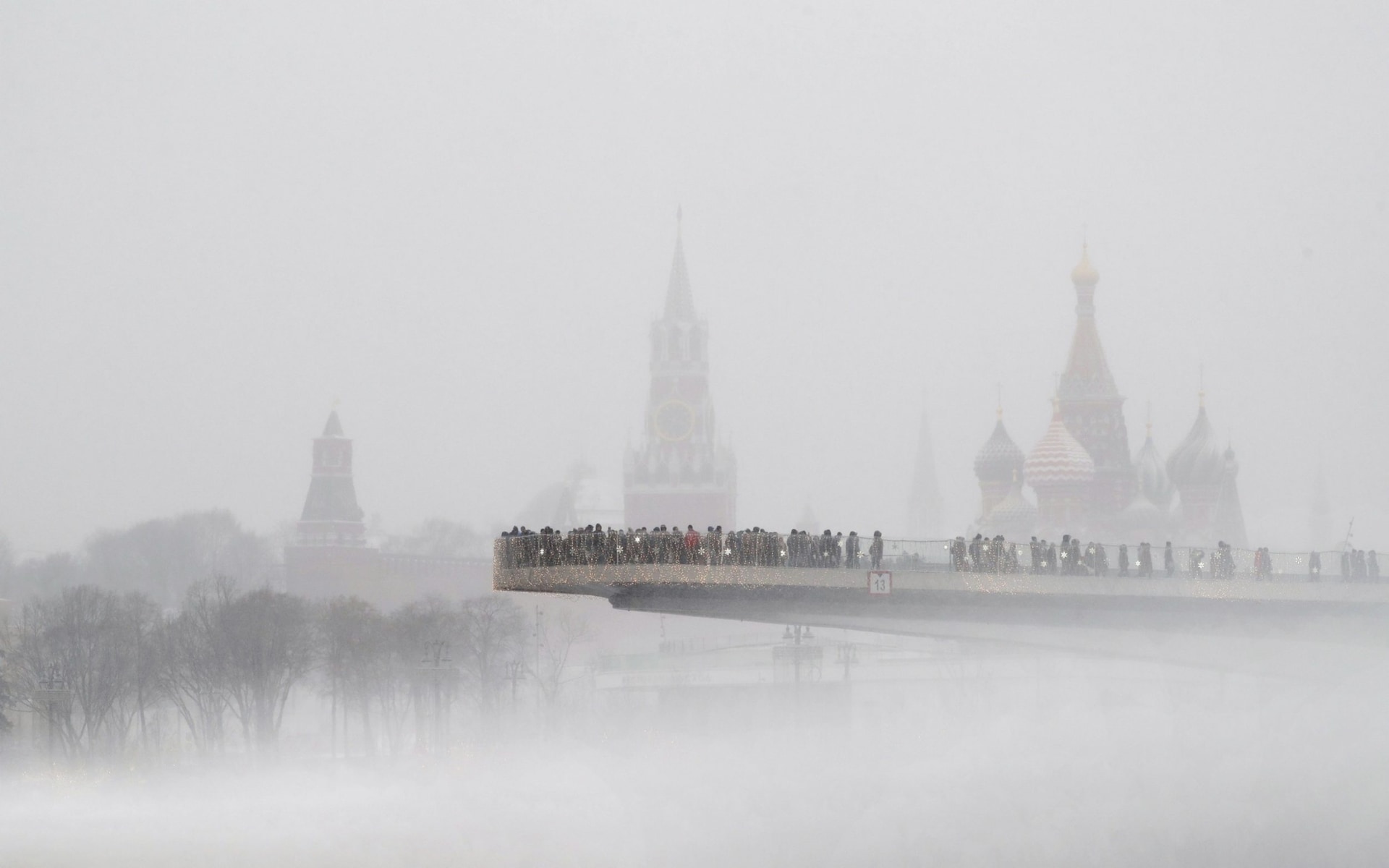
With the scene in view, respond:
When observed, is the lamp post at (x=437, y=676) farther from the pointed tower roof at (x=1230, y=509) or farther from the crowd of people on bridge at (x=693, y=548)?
the pointed tower roof at (x=1230, y=509)

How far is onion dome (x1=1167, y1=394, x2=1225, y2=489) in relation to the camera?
7746 inches

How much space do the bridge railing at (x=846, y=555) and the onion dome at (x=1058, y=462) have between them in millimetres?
114754

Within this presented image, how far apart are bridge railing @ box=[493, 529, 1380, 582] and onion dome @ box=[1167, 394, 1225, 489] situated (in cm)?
12343

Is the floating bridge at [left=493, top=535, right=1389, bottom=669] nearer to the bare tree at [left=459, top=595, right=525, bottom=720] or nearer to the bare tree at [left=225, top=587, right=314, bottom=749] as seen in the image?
the bare tree at [left=225, top=587, right=314, bottom=749]

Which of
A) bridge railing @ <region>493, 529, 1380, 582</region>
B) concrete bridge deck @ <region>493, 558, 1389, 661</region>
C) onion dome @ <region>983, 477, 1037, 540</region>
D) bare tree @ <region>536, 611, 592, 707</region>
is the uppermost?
onion dome @ <region>983, 477, 1037, 540</region>

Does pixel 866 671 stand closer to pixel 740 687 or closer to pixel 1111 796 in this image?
pixel 740 687

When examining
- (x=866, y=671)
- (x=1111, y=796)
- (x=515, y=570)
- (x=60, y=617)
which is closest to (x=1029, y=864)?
(x=1111, y=796)

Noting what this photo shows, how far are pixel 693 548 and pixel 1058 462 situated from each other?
13256 centimetres

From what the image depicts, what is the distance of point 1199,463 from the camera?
197m

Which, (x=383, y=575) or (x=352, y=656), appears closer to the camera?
(x=352, y=656)

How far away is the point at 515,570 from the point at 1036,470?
431 ft

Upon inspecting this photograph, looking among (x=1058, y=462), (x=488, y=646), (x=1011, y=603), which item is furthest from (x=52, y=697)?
(x=1058, y=462)

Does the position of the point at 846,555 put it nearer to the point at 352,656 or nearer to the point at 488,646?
the point at 352,656

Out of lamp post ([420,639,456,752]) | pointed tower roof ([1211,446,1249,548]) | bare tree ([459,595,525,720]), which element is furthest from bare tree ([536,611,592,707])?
pointed tower roof ([1211,446,1249,548])
